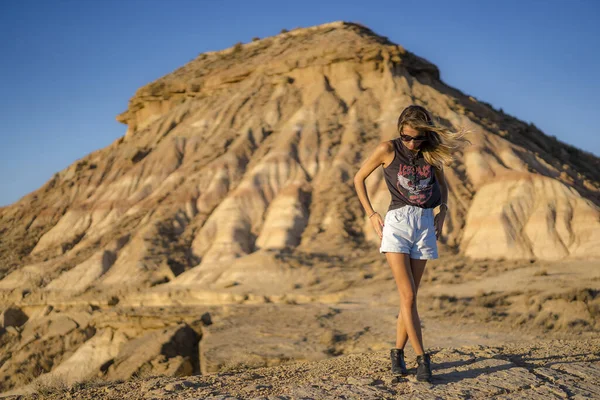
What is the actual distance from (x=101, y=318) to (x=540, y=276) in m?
11.1

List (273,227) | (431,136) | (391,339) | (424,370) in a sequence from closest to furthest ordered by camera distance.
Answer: (424,370) < (431,136) < (391,339) < (273,227)

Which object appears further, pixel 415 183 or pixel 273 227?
pixel 273 227

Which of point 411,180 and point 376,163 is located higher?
point 376,163

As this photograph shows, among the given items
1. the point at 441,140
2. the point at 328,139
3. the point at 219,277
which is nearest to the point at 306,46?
the point at 328,139

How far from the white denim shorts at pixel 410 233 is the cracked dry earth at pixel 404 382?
3.09 feet

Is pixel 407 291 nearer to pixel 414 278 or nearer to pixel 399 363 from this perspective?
pixel 414 278

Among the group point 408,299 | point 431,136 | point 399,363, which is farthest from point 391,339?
point 431,136

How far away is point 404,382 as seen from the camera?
14.8 ft

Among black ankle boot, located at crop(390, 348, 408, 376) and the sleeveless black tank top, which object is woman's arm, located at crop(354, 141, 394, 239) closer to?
the sleeveless black tank top

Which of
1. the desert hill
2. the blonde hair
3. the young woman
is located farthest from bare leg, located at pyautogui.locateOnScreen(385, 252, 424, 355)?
the desert hill

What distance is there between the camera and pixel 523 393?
418 centimetres

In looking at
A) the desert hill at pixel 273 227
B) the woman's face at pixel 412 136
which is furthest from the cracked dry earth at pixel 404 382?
the desert hill at pixel 273 227

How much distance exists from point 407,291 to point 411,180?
32.2 inches

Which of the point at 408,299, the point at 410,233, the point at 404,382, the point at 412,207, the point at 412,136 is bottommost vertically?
the point at 404,382
